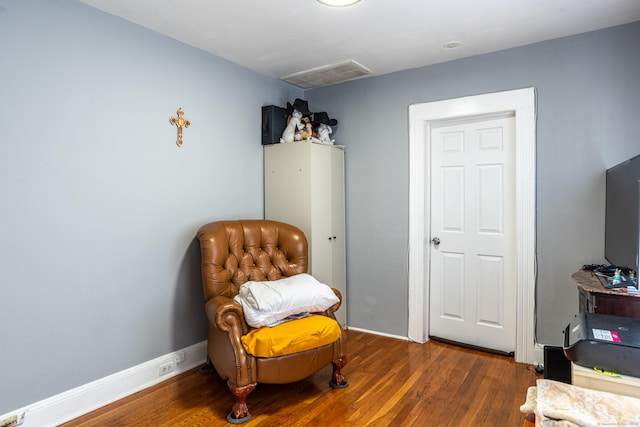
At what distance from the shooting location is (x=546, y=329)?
9.61ft

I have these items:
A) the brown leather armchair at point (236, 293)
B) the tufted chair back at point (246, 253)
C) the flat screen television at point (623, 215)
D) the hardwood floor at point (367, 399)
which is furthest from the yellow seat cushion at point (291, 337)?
the flat screen television at point (623, 215)

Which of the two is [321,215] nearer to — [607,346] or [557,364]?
[557,364]

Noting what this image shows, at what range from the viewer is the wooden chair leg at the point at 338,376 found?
2627 mm

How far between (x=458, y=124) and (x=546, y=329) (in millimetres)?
1743

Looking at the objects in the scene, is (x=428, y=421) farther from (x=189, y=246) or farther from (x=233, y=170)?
(x=233, y=170)

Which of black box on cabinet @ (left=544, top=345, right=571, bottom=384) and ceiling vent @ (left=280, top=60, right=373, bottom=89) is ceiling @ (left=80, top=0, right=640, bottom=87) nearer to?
ceiling vent @ (left=280, top=60, right=373, bottom=89)

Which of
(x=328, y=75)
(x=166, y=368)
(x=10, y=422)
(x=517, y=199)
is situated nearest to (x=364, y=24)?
(x=328, y=75)

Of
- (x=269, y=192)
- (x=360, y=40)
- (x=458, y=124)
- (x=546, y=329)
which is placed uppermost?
(x=360, y=40)

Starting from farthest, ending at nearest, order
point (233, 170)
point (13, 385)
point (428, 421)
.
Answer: point (233, 170), point (428, 421), point (13, 385)

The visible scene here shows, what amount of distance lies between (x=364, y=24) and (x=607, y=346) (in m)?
2.22

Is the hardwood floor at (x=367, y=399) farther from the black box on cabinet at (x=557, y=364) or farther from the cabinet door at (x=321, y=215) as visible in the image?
the cabinet door at (x=321, y=215)

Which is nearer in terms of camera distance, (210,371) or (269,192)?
(210,371)

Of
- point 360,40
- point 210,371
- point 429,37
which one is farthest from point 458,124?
point 210,371

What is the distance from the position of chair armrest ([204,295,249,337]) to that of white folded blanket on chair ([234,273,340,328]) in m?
0.05
